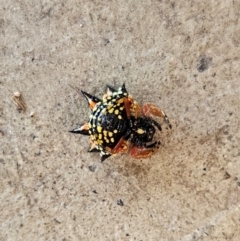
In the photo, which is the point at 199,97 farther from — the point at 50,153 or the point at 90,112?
the point at 50,153

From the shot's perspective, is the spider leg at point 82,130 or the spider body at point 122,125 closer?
the spider body at point 122,125

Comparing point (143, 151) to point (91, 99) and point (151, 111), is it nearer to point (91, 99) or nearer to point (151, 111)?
point (151, 111)

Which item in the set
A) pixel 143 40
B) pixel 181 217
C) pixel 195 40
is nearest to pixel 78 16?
pixel 143 40

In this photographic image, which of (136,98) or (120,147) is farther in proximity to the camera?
(136,98)

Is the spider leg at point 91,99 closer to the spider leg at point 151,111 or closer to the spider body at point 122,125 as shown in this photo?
the spider body at point 122,125

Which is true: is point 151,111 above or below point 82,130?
above

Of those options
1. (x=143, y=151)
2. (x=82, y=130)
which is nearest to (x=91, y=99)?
(x=82, y=130)

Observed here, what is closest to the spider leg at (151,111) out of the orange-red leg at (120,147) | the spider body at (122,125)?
the spider body at (122,125)

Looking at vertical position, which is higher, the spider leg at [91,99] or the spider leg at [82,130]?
the spider leg at [91,99]
